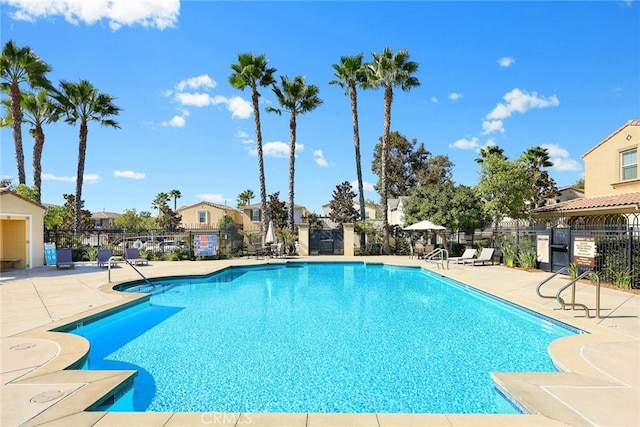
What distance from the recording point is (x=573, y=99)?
73.9ft

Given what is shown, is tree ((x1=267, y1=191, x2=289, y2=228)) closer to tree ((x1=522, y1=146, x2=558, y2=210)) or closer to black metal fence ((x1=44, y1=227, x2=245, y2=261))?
black metal fence ((x1=44, y1=227, x2=245, y2=261))

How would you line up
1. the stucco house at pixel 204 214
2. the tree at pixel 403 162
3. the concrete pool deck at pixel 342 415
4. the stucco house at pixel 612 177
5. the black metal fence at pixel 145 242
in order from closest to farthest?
the concrete pool deck at pixel 342 415, the stucco house at pixel 612 177, the black metal fence at pixel 145 242, the stucco house at pixel 204 214, the tree at pixel 403 162

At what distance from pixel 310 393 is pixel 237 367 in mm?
1538

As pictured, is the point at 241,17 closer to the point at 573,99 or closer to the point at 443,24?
the point at 443,24

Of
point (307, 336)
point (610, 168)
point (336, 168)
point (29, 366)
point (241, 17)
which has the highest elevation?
point (241, 17)

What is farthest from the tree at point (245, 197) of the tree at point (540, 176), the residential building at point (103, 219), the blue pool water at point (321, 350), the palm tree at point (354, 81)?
the blue pool water at point (321, 350)

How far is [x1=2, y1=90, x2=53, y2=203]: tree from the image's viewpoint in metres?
22.2

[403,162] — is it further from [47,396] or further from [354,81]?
[47,396]

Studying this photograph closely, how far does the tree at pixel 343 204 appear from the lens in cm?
3511

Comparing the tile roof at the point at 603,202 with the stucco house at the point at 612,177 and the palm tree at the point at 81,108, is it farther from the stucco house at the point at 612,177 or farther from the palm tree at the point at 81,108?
the palm tree at the point at 81,108

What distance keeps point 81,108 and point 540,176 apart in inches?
1497

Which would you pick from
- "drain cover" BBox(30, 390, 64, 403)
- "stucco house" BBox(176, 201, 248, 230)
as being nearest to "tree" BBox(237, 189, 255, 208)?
"stucco house" BBox(176, 201, 248, 230)

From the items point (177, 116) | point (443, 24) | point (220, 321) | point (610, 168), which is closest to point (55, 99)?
point (177, 116)

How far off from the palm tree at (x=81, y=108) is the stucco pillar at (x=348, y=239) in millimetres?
16613
